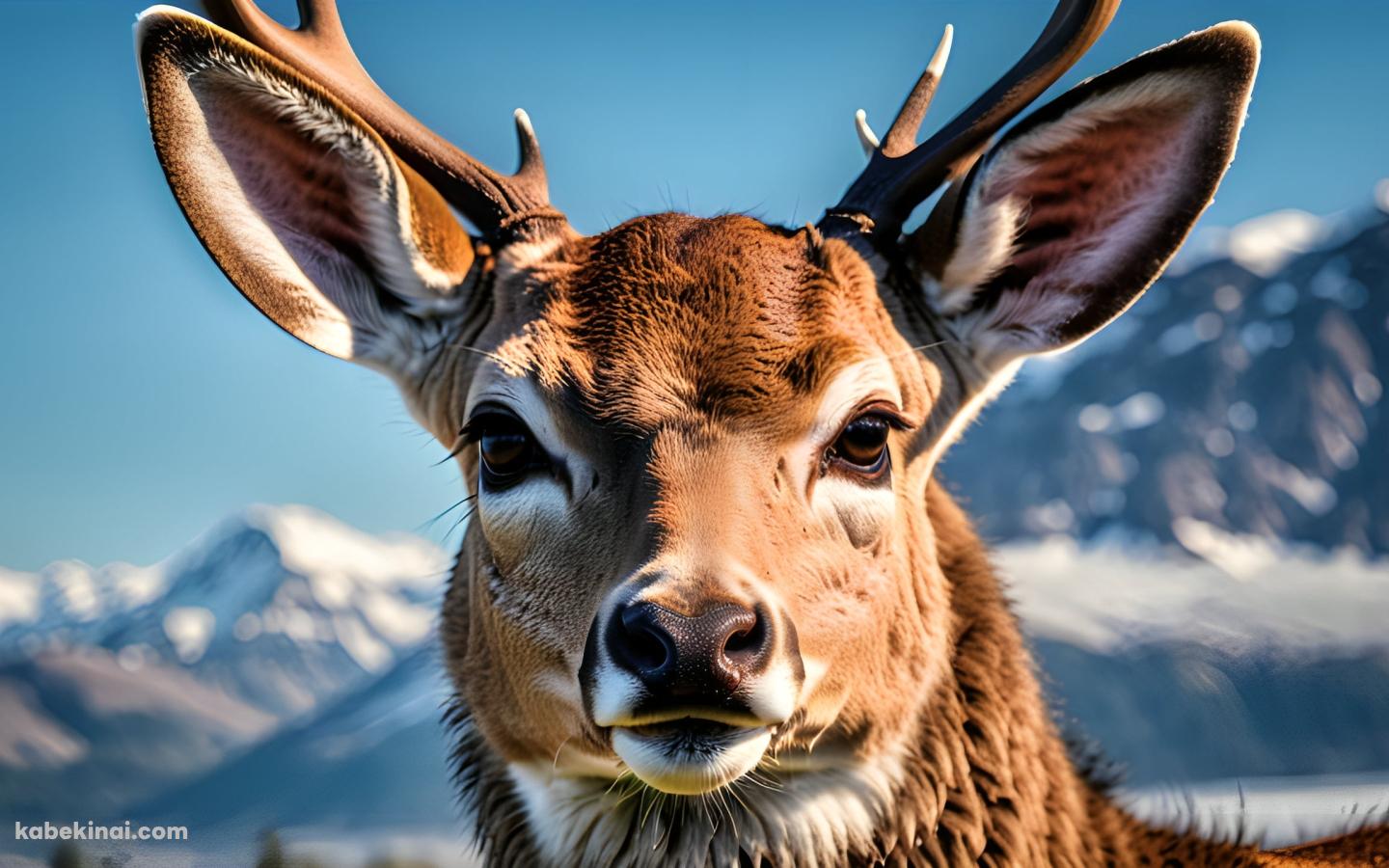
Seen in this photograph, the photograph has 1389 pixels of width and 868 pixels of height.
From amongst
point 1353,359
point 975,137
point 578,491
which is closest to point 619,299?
point 578,491

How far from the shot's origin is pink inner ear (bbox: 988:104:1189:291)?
4.34 meters

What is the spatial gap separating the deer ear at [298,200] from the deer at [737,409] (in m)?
0.01

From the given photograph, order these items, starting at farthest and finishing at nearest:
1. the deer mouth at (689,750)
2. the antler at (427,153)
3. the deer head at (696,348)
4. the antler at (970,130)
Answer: the antler at (427,153) < the antler at (970,130) < the deer head at (696,348) < the deer mouth at (689,750)

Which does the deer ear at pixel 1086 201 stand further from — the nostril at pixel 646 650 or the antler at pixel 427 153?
the nostril at pixel 646 650

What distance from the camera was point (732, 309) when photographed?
4.13 meters

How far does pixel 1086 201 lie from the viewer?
15.2ft

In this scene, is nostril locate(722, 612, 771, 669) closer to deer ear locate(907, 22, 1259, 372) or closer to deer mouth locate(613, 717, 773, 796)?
deer mouth locate(613, 717, 773, 796)

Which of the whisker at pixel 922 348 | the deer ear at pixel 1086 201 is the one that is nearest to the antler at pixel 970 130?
the deer ear at pixel 1086 201

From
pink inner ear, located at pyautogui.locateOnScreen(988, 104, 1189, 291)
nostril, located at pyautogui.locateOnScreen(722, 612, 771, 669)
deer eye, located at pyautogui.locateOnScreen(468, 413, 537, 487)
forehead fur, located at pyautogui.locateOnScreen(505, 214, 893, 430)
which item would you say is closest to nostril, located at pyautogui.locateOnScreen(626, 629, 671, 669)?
nostril, located at pyautogui.locateOnScreen(722, 612, 771, 669)

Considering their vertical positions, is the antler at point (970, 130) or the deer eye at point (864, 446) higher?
the antler at point (970, 130)

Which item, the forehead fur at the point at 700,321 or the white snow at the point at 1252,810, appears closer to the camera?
the forehead fur at the point at 700,321

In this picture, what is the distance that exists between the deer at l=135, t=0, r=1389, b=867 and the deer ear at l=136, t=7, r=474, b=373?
0.04 feet

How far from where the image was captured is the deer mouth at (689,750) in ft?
11.1

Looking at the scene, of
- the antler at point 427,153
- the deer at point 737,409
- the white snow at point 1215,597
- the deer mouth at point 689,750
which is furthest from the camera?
the white snow at point 1215,597
